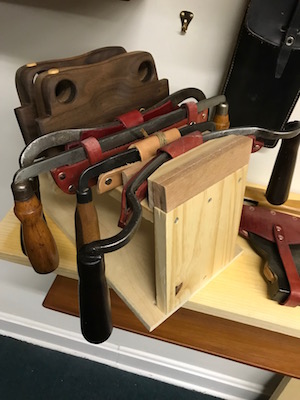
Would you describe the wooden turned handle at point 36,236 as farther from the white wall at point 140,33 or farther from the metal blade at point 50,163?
the white wall at point 140,33

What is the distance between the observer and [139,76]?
556mm

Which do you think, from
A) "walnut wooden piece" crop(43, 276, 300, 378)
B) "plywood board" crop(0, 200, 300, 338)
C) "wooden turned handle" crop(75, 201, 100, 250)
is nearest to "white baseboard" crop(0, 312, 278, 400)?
"walnut wooden piece" crop(43, 276, 300, 378)

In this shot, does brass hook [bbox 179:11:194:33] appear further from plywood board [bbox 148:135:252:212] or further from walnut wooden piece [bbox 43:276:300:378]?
walnut wooden piece [bbox 43:276:300:378]

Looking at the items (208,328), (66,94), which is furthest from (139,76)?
(208,328)

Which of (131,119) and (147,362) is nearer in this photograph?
(131,119)

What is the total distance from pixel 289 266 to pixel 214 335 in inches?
7.6

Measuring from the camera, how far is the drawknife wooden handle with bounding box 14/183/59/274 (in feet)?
1.49

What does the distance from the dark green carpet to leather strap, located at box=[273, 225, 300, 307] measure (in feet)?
2.59

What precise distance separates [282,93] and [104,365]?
971mm

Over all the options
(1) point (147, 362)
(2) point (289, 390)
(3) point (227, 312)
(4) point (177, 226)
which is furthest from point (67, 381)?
(4) point (177, 226)

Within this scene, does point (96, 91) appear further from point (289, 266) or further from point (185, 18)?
point (289, 266)

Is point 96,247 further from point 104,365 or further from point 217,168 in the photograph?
point 104,365

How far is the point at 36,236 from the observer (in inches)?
19.2

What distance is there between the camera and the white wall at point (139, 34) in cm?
58
